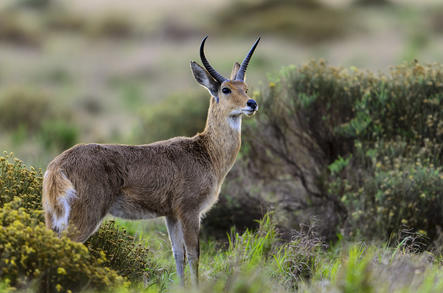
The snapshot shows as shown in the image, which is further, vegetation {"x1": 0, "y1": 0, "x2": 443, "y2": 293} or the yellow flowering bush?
vegetation {"x1": 0, "y1": 0, "x2": 443, "y2": 293}

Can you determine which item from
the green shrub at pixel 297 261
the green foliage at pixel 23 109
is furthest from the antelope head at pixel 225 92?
the green foliage at pixel 23 109

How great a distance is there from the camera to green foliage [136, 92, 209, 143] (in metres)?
13.2

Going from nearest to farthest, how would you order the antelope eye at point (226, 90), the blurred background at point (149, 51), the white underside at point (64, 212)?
the white underside at point (64, 212) → the antelope eye at point (226, 90) → the blurred background at point (149, 51)

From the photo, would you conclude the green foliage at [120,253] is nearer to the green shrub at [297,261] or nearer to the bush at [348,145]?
the green shrub at [297,261]

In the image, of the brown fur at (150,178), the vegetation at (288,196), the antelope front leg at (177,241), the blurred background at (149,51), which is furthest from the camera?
the blurred background at (149,51)

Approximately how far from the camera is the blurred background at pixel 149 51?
50.4 ft

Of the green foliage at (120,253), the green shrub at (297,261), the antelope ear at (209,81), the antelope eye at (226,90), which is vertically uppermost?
the antelope ear at (209,81)

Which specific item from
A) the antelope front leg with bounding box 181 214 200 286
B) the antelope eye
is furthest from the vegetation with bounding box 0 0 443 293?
the antelope eye

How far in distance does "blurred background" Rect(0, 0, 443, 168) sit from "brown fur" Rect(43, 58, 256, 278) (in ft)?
10.8

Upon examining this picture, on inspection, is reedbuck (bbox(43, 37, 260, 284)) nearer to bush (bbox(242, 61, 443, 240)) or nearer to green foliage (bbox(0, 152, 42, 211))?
green foliage (bbox(0, 152, 42, 211))

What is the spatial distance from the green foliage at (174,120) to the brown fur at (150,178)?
6020mm

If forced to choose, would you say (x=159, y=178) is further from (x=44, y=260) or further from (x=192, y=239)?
(x=44, y=260)

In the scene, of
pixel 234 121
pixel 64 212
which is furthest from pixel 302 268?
pixel 64 212

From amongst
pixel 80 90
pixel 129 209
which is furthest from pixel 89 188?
pixel 80 90
